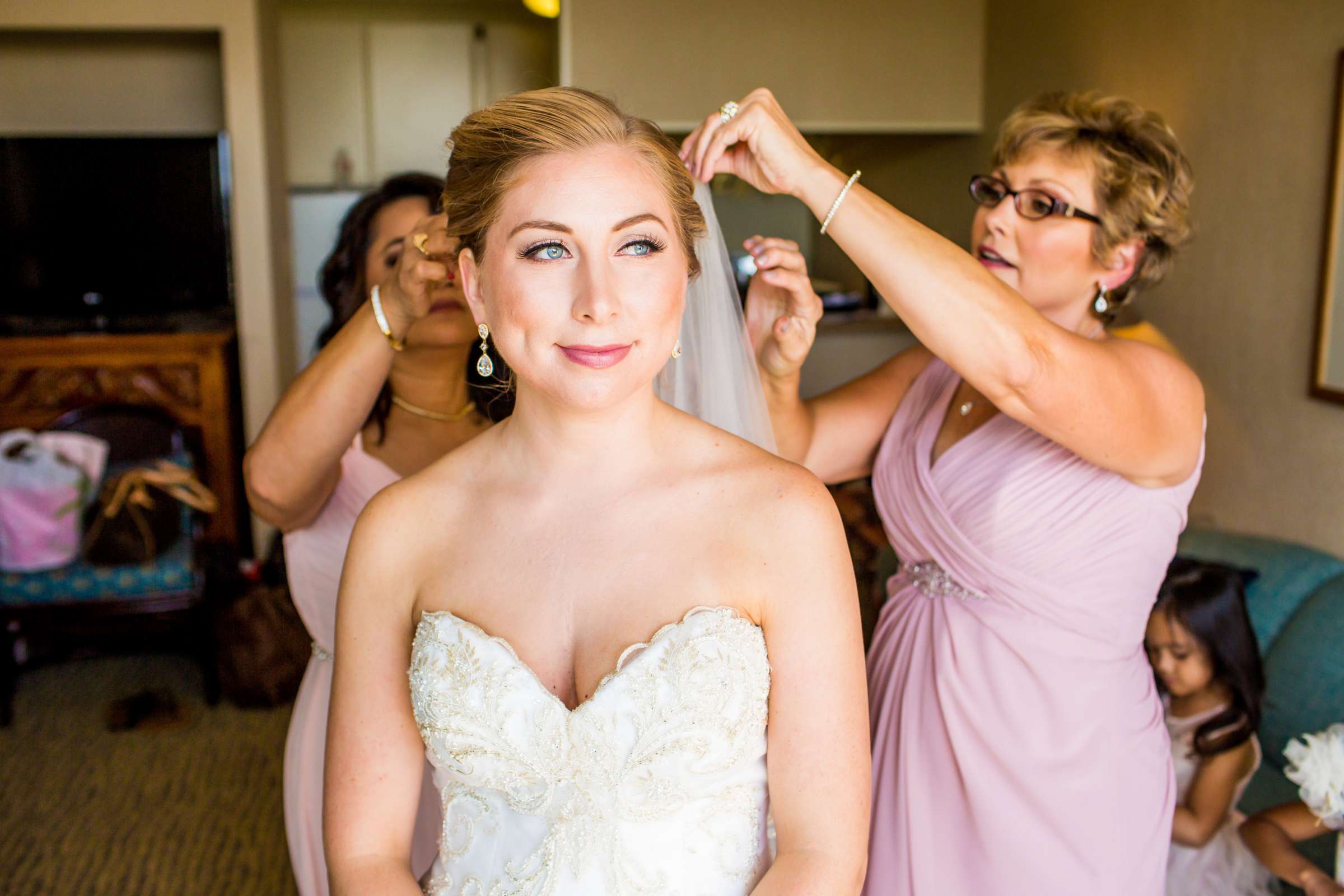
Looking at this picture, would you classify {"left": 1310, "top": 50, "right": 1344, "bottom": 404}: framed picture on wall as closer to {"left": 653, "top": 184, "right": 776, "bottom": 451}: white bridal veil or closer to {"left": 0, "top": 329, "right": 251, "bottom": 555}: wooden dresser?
{"left": 653, "top": 184, "right": 776, "bottom": 451}: white bridal veil

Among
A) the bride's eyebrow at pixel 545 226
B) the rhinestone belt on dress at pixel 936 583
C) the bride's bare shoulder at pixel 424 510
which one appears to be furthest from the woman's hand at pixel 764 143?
the rhinestone belt on dress at pixel 936 583

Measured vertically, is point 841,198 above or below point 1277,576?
above

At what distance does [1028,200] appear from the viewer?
6.51ft

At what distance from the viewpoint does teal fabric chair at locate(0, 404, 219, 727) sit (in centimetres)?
451

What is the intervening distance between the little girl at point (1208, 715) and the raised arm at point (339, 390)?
1934mm

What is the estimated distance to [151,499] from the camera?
15.4 ft

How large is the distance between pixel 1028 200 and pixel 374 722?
1.38 m

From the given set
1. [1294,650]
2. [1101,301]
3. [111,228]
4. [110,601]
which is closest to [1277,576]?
[1294,650]

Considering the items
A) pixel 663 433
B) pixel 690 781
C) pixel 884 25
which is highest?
pixel 884 25

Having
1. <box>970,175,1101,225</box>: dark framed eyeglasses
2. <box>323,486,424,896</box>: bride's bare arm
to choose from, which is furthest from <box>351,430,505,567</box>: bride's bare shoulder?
<box>970,175,1101,225</box>: dark framed eyeglasses

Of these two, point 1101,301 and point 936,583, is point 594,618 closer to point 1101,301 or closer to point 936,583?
point 936,583

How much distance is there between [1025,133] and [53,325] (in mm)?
5367

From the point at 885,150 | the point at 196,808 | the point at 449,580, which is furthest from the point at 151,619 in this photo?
the point at 885,150

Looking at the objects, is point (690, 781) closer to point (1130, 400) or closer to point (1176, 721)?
point (1130, 400)
